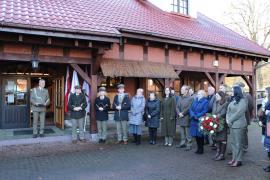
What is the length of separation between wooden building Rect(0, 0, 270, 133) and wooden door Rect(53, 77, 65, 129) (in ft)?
0.07

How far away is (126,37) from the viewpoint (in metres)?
10.2

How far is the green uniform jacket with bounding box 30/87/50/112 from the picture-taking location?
9.48m

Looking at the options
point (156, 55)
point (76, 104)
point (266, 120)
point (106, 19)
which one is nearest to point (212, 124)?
point (266, 120)

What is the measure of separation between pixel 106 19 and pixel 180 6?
22.2 ft

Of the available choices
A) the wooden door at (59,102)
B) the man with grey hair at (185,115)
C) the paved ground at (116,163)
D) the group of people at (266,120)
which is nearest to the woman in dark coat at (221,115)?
the paved ground at (116,163)

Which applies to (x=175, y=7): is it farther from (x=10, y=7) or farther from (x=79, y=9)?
(x=10, y=7)

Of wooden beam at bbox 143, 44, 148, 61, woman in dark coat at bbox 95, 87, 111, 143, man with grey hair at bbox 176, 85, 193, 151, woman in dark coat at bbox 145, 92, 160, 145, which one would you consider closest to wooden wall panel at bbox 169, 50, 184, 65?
wooden beam at bbox 143, 44, 148, 61

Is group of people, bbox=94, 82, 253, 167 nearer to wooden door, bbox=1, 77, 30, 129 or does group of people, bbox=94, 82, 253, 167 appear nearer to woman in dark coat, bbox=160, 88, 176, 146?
woman in dark coat, bbox=160, 88, 176, 146

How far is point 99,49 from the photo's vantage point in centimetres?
932

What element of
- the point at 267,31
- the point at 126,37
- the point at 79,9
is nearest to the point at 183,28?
the point at 126,37

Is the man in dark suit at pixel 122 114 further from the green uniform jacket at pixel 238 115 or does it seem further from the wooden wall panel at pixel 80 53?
the green uniform jacket at pixel 238 115

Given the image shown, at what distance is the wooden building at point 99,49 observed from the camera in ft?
27.6

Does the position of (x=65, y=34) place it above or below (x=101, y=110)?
above

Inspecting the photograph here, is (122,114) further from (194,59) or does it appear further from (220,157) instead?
(194,59)
